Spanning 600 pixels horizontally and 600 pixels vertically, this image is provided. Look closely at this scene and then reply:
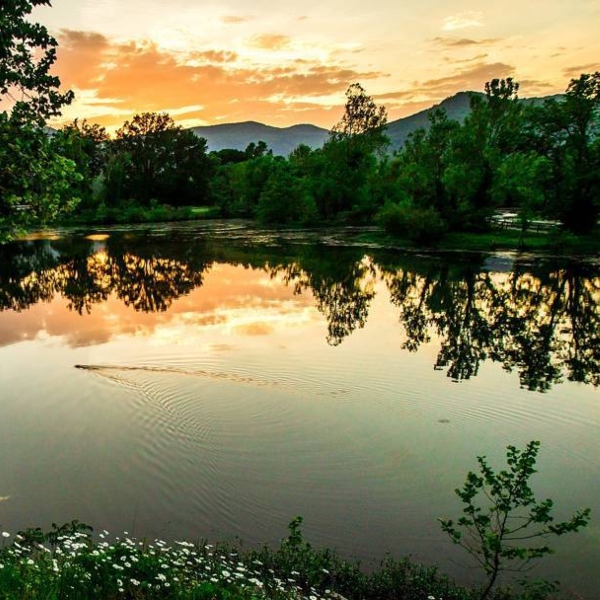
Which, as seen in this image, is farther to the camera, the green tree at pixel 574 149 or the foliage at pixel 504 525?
the green tree at pixel 574 149

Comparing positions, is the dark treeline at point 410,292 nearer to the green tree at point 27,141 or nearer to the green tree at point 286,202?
the green tree at point 27,141

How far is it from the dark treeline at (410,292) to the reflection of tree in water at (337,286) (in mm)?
84

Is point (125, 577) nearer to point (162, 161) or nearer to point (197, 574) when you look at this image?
point (197, 574)

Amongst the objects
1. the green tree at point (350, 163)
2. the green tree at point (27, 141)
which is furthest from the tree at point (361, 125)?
the green tree at point (27, 141)

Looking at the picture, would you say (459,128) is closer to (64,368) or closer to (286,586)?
(64,368)

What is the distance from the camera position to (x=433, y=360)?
73.6 feet

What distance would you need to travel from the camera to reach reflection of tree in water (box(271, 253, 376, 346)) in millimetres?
29172

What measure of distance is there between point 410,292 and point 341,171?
214 ft

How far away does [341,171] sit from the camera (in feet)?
321

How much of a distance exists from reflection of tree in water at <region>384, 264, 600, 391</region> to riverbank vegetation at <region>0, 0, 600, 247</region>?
1611 cm

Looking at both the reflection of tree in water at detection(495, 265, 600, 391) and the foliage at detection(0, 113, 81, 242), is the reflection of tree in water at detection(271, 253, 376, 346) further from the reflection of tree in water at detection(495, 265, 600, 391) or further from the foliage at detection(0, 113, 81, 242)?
the foliage at detection(0, 113, 81, 242)

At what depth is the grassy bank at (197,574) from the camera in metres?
7.29

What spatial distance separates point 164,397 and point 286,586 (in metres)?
10.6

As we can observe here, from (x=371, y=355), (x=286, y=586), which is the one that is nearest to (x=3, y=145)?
(x=286, y=586)
